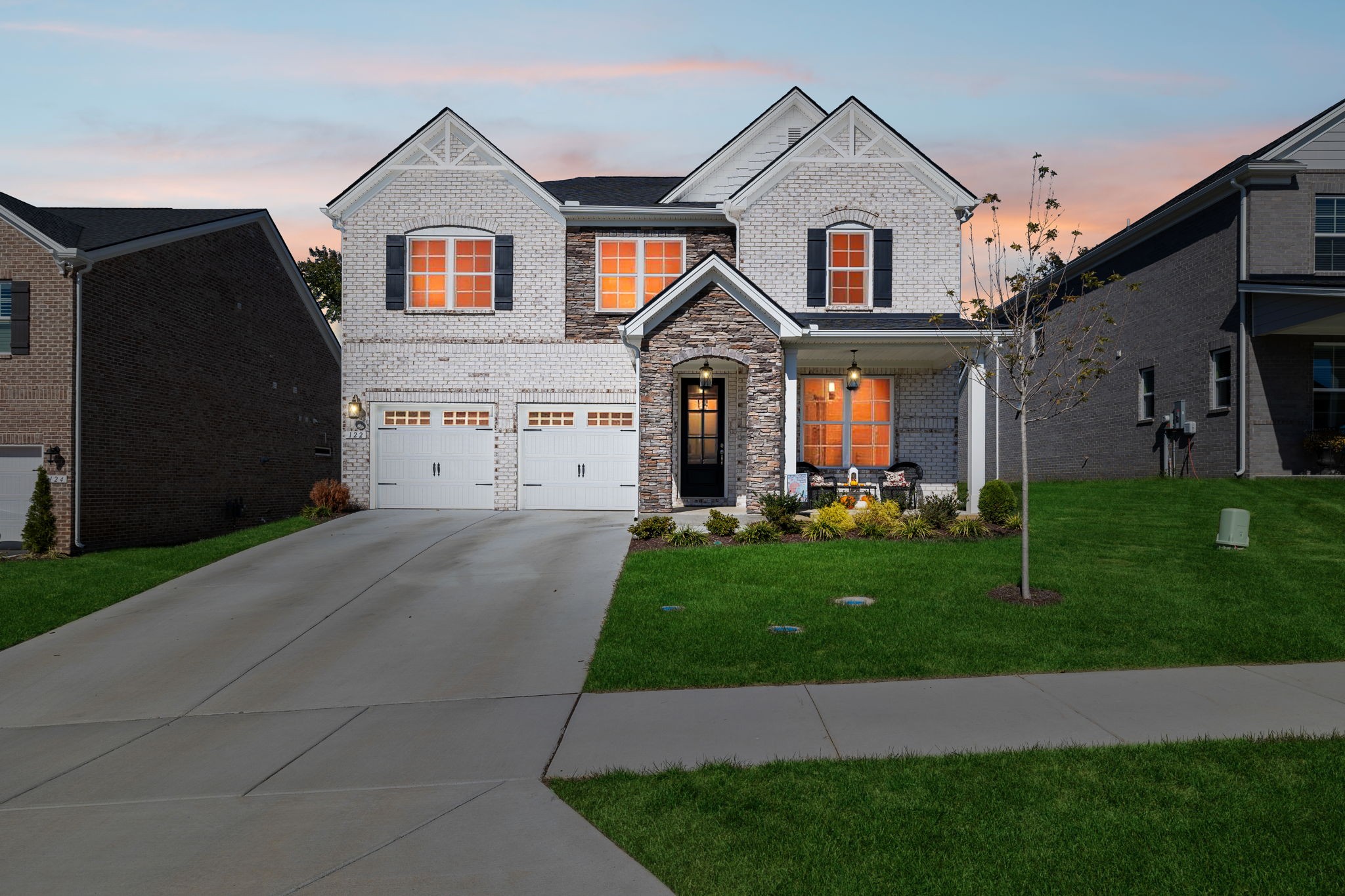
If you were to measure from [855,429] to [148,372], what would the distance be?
1475 cm

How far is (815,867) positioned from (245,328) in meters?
20.8

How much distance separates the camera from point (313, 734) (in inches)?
266

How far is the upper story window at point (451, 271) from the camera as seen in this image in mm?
19594

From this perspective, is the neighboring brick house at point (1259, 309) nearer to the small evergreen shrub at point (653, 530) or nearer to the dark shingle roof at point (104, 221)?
the small evergreen shrub at point (653, 530)

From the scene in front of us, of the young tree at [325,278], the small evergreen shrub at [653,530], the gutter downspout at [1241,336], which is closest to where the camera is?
the small evergreen shrub at [653,530]

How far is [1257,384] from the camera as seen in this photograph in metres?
18.6

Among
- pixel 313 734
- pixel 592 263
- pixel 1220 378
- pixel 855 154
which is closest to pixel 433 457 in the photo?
pixel 592 263

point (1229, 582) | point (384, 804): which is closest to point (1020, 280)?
point (1229, 582)

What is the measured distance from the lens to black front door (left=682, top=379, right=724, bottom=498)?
63.8 feet

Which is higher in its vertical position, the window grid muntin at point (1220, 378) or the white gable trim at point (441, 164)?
the white gable trim at point (441, 164)

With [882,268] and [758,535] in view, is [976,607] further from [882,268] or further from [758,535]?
[882,268]

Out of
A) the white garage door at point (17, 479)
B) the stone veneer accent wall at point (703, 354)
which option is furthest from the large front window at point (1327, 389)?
the white garage door at point (17, 479)

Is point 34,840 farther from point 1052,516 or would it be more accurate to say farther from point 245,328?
point 245,328

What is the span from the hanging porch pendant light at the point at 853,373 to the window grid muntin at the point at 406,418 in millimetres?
9448
